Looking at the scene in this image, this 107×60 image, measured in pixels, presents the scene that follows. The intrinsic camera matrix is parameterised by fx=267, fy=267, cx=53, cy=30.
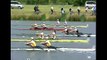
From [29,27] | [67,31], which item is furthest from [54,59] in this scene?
[29,27]

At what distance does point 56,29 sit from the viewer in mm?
6453

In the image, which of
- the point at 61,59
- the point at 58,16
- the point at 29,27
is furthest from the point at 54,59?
the point at 29,27

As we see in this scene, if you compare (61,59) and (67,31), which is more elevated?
(67,31)

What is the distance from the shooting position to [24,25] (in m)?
6.42
